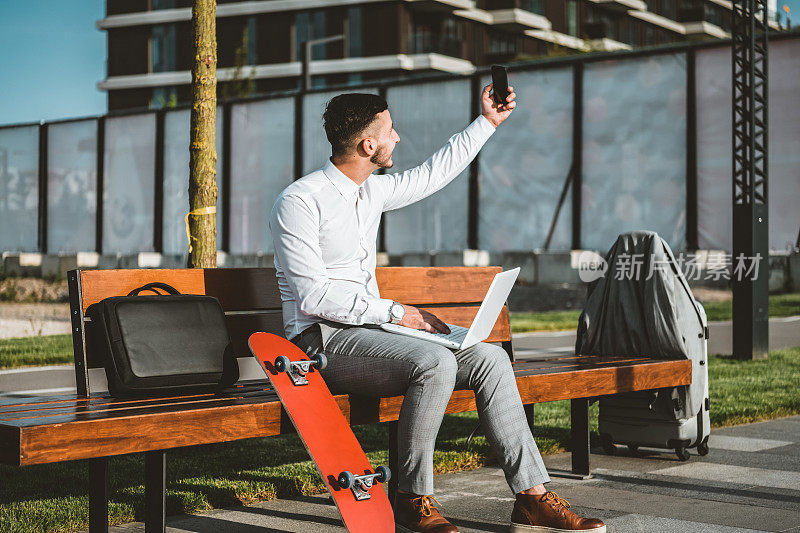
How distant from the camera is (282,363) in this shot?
12.5 feet

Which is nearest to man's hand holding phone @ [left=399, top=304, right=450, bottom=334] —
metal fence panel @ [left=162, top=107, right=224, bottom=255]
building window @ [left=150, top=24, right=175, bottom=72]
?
metal fence panel @ [left=162, top=107, right=224, bottom=255]

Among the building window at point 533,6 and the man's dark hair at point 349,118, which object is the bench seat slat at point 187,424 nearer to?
the man's dark hair at point 349,118

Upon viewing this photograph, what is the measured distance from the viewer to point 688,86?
2311 cm

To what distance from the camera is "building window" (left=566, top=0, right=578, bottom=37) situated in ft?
206

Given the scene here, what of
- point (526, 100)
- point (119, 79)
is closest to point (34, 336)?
point (526, 100)

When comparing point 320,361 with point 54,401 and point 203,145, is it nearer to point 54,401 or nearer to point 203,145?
point 54,401

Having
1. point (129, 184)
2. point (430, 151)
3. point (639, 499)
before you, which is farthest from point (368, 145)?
point (129, 184)

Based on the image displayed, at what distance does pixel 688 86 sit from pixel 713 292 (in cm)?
496

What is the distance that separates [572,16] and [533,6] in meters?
3.85

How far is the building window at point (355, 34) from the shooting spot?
55.2 meters

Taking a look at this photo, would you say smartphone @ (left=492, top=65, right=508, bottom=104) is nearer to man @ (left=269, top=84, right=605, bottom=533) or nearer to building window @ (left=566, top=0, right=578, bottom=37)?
man @ (left=269, top=84, right=605, bottom=533)

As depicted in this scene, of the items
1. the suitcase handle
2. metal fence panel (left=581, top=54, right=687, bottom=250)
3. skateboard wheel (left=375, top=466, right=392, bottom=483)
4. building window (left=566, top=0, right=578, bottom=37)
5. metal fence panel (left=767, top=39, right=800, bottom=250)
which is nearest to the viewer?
skateboard wheel (left=375, top=466, right=392, bottom=483)

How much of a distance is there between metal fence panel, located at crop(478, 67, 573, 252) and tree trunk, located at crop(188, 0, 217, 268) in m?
19.4

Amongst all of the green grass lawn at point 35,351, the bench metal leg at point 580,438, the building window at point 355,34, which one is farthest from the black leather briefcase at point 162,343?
the building window at point 355,34
